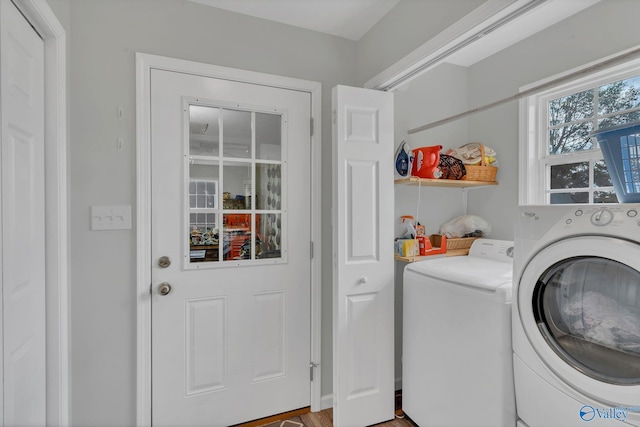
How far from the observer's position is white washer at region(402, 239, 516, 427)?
134 centimetres

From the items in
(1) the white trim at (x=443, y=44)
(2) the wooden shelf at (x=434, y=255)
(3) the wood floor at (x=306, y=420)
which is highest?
(1) the white trim at (x=443, y=44)

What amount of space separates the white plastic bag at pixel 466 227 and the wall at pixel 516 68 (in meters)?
0.07

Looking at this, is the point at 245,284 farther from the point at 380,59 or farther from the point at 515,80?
the point at 515,80

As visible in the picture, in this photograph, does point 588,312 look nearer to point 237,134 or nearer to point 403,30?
point 403,30

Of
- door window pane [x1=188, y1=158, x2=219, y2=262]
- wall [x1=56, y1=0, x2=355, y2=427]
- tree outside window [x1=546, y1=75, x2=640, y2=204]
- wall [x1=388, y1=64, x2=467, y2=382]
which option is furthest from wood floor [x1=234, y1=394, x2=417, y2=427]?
tree outside window [x1=546, y1=75, x2=640, y2=204]

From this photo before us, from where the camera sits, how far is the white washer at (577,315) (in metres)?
0.98

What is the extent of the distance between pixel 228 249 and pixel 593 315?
1.63 meters

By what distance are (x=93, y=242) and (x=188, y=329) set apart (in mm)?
646

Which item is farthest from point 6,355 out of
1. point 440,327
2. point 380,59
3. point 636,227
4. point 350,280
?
point 380,59

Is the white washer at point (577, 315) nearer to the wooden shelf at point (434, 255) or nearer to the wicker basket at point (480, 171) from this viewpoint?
the wooden shelf at point (434, 255)

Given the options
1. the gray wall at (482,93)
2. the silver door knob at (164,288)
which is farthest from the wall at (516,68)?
the silver door knob at (164,288)

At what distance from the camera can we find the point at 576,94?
6.35 feet

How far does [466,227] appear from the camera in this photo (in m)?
2.25

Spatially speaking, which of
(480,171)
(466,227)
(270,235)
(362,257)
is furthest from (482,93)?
(270,235)
